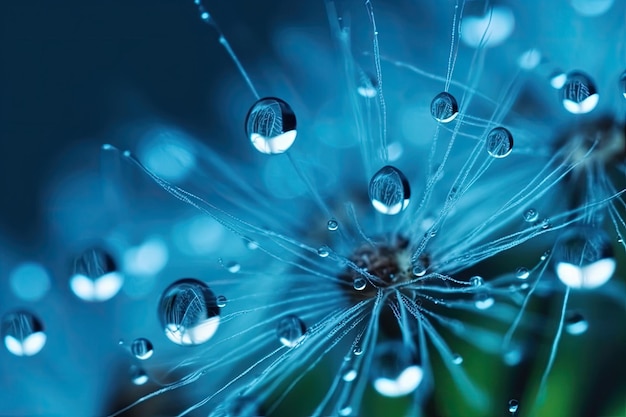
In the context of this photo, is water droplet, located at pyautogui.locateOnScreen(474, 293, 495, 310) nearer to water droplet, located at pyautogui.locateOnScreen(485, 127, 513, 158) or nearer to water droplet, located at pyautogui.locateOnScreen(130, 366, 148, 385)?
water droplet, located at pyautogui.locateOnScreen(485, 127, 513, 158)

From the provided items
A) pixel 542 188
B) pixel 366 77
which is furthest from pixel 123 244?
pixel 542 188

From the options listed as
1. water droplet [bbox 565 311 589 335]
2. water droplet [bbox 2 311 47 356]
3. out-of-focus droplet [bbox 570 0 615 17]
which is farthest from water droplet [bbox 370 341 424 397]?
out-of-focus droplet [bbox 570 0 615 17]

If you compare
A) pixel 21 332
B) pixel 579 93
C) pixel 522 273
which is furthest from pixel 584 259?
pixel 21 332

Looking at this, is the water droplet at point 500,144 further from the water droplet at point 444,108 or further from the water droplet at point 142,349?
the water droplet at point 142,349

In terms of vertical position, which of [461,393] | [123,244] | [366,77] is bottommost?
[461,393]

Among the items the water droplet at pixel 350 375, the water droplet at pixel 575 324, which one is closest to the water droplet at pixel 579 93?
the water droplet at pixel 575 324

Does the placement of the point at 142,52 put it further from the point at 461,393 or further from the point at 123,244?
the point at 461,393
